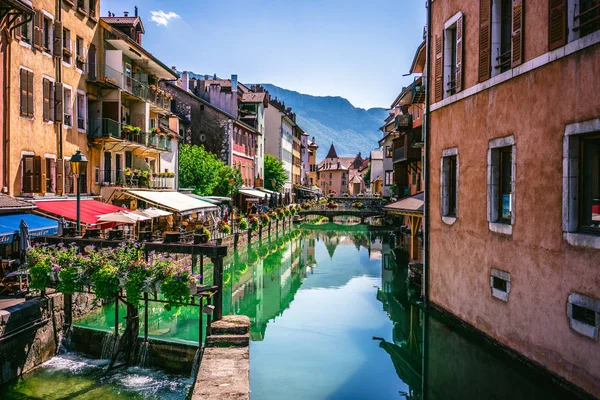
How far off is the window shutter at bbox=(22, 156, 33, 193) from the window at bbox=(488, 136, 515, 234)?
1520 centimetres

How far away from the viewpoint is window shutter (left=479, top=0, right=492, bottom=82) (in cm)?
1231

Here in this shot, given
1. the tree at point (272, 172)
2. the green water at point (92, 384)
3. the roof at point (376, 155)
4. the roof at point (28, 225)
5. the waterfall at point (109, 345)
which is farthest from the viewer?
the roof at point (376, 155)

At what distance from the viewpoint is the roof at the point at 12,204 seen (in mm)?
15359

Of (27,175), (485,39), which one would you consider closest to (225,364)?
(485,39)

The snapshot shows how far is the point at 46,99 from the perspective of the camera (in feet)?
64.8

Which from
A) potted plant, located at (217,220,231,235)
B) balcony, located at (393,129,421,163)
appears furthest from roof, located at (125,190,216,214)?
balcony, located at (393,129,421,163)

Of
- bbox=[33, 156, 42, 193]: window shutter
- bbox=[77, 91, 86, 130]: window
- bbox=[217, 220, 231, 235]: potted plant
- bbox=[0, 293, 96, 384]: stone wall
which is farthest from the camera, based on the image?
bbox=[217, 220, 231, 235]: potted plant

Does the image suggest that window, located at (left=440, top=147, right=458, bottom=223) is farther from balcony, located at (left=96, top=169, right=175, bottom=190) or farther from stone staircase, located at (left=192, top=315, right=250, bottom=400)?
balcony, located at (left=96, top=169, right=175, bottom=190)

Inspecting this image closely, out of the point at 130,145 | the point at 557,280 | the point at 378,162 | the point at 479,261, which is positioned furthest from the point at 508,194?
the point at 378,162

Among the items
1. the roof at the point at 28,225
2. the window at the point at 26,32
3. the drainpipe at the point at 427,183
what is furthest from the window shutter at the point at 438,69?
the window at the point at 26,32

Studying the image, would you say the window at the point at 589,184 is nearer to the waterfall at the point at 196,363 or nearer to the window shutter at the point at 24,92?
the waterfall at the point at 196,363

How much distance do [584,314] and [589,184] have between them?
2.18m

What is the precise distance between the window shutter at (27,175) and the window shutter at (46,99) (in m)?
2.03

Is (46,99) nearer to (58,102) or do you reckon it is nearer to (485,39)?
(58,102)
